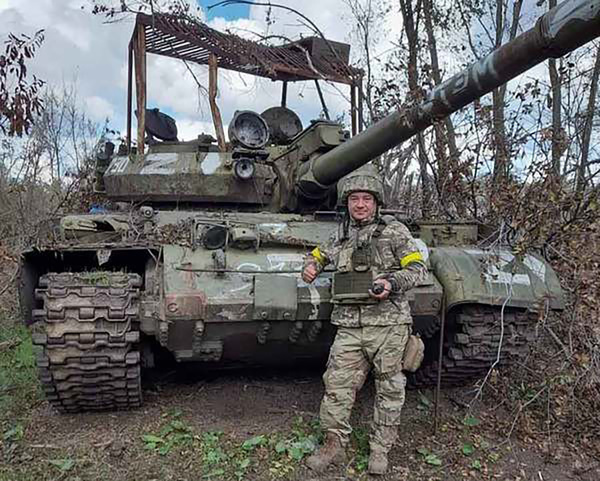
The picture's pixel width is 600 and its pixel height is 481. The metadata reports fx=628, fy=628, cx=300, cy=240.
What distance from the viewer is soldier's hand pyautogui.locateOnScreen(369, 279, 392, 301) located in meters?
3.93

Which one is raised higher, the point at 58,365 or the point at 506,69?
the point at 506,69

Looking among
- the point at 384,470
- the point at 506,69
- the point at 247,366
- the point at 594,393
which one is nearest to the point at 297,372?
the point at 247,366

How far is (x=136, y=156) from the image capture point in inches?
256

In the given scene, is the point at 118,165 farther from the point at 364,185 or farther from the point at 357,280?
the point at 357,280

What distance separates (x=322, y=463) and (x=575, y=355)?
2.31 meters

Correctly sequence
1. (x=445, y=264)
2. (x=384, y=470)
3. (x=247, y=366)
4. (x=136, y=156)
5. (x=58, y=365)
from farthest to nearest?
(x=136, y=156)
(x=247, y=366)
(x=445, y=264)
(x=58, y=365)
(x=384, y=470)

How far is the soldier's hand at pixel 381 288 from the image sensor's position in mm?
3928

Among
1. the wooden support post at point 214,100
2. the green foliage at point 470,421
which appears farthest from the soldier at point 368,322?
the wooden support post at point 214,100

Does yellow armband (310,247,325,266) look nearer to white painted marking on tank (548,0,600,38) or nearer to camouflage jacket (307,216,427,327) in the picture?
camouflage jacket (307,216,427,327)

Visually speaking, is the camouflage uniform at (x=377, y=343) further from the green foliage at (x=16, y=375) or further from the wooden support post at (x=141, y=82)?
the wooden support post at (x=141, y=82)

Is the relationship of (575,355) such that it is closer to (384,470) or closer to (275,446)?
(384,470)

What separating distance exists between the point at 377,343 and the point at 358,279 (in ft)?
1.46

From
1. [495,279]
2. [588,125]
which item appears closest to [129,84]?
[495,279]

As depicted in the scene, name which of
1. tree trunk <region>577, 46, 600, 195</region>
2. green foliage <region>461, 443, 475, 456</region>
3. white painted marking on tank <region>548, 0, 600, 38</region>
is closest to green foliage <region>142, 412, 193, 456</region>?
green foliage <region>461, 443, 475, 456</region>
